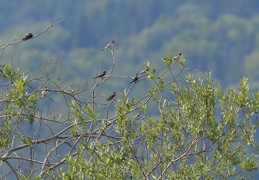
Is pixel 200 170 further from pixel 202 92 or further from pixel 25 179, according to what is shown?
pixel 25 179

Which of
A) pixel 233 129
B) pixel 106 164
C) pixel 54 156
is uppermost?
pixel 54 156

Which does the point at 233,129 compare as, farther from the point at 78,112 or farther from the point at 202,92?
the point at 78,112

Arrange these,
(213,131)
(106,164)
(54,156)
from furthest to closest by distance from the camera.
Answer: (54,156)
(213,131)
(106,164)

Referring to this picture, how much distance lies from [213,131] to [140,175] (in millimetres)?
1035

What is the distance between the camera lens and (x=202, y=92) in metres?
9.22

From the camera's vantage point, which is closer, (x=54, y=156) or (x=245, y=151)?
(x=245, y=151)

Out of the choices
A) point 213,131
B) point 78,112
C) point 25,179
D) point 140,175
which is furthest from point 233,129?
point 25,179

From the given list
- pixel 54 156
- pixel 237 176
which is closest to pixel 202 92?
pixel 237 176

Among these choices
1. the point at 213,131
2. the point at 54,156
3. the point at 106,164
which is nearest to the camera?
the point at 106,164

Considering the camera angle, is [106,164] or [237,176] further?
[237,176]

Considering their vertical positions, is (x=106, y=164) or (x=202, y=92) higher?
(x=202, y=92)

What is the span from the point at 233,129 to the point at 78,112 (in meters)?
1.83

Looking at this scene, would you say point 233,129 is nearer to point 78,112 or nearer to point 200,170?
point 200,170

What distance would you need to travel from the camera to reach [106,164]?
856cm
